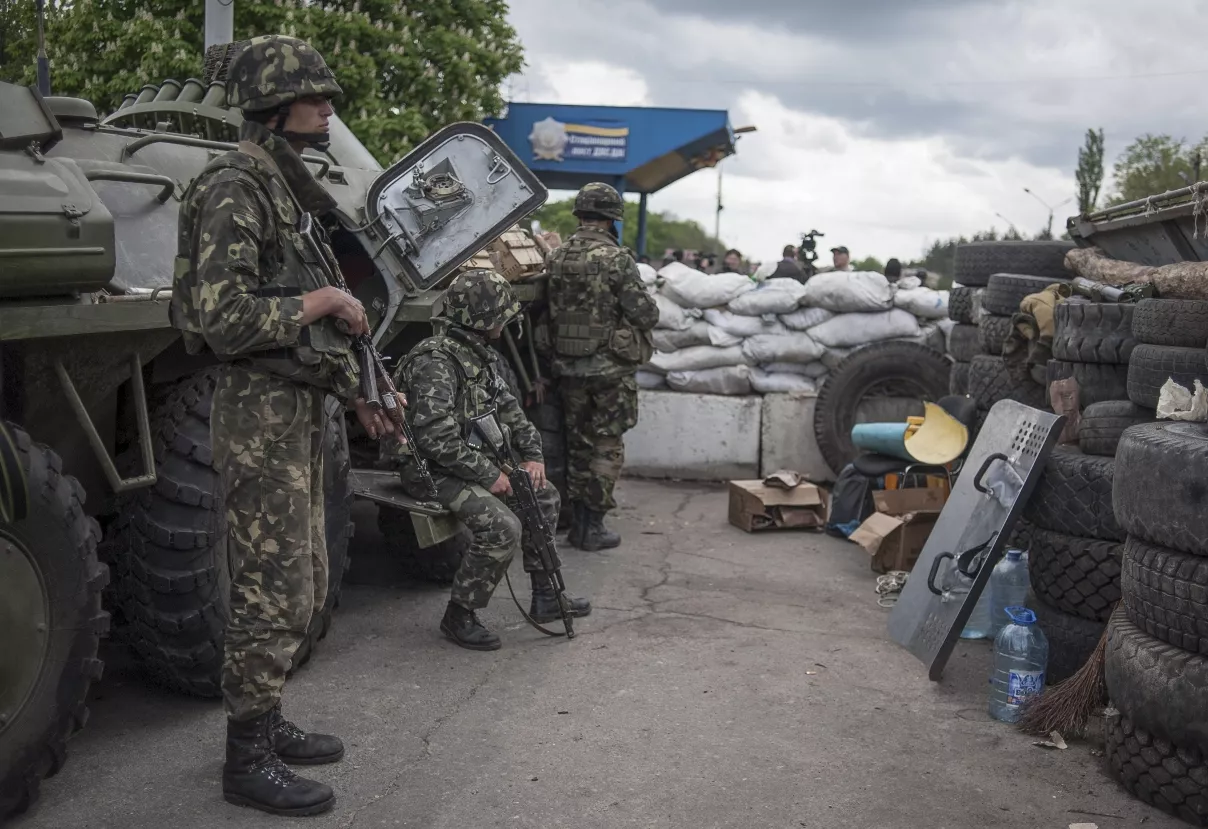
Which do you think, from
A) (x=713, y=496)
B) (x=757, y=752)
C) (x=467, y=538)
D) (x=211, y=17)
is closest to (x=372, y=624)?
(x=467, y=538)

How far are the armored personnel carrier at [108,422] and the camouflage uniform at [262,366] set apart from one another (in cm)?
38

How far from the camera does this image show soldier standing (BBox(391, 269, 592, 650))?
5039 millimetres

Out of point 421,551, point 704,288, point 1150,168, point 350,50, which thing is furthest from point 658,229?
point 421,551

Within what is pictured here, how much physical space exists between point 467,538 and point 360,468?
588 mm

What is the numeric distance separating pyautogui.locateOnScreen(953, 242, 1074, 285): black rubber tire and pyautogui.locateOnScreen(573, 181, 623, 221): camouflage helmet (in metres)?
2.21

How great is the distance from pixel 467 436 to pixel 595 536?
6.52 feet

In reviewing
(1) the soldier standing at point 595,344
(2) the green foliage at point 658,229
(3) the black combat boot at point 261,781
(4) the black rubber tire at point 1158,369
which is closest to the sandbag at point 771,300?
(1) the soldier standing at point 595,344

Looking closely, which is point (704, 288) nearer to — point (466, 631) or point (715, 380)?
point (715, 380)

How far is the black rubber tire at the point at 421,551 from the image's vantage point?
236 inches

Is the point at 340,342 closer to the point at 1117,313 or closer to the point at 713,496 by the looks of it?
the point at 1117,313

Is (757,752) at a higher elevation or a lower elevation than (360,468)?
lower

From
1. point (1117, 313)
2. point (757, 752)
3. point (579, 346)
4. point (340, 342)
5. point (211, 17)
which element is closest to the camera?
point (340, 342)

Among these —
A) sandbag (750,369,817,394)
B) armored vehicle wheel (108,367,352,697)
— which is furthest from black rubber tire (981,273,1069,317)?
armored vehicle wheel (108,367,352,697)

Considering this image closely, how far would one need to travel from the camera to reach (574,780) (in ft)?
12.5
